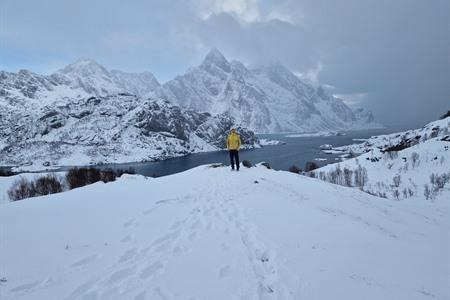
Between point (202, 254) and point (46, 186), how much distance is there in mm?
38261

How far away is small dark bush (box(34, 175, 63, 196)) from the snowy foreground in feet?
97.0

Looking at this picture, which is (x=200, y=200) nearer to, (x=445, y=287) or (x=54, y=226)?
(x=54, y=226)

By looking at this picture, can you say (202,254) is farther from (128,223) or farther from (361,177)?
(361,177)

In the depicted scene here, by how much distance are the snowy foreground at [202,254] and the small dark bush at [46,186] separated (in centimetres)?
2957

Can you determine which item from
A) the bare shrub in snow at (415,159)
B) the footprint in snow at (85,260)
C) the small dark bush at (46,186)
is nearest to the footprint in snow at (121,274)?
the footprint in snow at (85,260)

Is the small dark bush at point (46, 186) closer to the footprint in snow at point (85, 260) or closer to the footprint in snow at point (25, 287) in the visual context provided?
the footprint in snow at point (85, 260)

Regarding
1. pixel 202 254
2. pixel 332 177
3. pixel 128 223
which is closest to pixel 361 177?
pixel 332 177

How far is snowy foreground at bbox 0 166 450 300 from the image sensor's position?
173 inches

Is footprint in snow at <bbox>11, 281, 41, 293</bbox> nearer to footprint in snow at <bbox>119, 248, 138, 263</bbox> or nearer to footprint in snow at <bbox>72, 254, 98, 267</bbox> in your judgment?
footprint in snow at <bbox>72, 254, 98, 267</bbox>

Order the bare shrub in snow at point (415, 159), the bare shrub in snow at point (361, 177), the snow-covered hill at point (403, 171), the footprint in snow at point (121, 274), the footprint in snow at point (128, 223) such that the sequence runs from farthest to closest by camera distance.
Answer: the bare shrub in snow at point (415, 159)
the bare shrub in snow at point (361, 177)
the snow-covered hill at point (403, 171)
the footprint in snow at point (128, 223)
the footprint in snow at point (121, 274)

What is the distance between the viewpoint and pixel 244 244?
635 cm

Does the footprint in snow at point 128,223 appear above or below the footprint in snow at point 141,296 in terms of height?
above

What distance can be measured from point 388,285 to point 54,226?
7.78 m

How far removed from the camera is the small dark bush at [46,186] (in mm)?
35344
